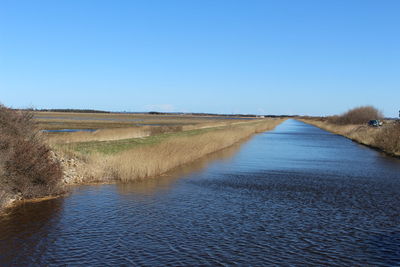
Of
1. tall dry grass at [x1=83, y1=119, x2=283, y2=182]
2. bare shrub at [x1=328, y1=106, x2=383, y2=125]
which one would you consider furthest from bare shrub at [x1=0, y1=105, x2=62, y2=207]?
bare shrub at [x1=328, y1=106, x2=383, y2=125]

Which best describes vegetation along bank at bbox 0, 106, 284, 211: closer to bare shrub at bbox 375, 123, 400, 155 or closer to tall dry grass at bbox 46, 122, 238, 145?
tall dry grass at bbox 46, 122, 238, 145

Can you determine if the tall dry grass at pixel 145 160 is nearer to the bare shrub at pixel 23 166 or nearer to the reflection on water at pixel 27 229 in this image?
the bare shrub at pixel 23 166

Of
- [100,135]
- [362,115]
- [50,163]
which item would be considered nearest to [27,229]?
[50,163]

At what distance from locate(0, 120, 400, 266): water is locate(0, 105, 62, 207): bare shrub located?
2.76 feet

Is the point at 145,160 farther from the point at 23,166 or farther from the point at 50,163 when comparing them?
the point at 23,166

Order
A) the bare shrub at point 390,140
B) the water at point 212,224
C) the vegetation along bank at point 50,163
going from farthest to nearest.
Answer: the bare shrub at point 390,140
the vegetation along bank at point 50,163
the water at point 212,224

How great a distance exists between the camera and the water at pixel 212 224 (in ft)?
32.6

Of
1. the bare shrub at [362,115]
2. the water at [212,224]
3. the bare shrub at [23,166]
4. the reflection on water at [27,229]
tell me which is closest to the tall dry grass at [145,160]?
the water at [212,224]

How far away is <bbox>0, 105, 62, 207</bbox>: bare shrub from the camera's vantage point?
47.9ft

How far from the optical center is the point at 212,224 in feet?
41.8

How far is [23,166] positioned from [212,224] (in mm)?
7500

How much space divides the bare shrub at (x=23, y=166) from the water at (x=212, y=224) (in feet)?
2.76

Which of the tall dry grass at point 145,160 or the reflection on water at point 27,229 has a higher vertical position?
the tall dry grass at point 145,160

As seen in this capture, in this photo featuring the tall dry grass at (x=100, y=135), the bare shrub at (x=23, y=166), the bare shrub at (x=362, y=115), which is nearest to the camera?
the bare shrub at (x=23, y=166)
